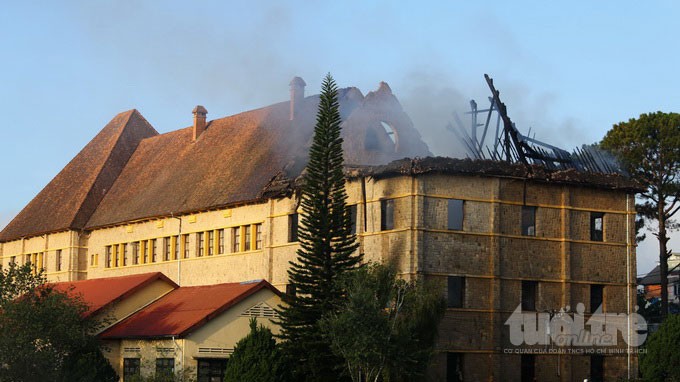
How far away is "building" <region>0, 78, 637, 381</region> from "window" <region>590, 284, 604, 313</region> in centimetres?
6

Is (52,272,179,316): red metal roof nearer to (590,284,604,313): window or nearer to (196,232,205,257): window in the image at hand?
(196,232,205,257): window

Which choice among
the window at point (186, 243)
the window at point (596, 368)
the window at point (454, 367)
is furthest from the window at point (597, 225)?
the window at point (186, 243)

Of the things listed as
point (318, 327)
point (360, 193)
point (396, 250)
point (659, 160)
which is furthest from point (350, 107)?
point (659, 160)

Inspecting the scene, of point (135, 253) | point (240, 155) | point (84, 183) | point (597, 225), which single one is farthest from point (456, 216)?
point (84, 183)

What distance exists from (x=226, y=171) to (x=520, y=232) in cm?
1523

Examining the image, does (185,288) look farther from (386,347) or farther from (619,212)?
(619,212)

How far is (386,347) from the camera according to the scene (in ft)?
111

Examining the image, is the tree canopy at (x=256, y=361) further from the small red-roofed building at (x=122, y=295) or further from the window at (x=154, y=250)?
the window at (x=154, y=250)

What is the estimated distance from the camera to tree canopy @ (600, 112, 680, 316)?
54062mm

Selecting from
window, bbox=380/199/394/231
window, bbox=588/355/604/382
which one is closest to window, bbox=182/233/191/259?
window, bbox=380/199/394/231

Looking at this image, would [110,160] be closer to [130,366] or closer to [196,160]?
[196,160]

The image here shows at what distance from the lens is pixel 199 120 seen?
191 ft

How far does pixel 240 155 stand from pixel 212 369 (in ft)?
46.5

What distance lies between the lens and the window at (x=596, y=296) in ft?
141
